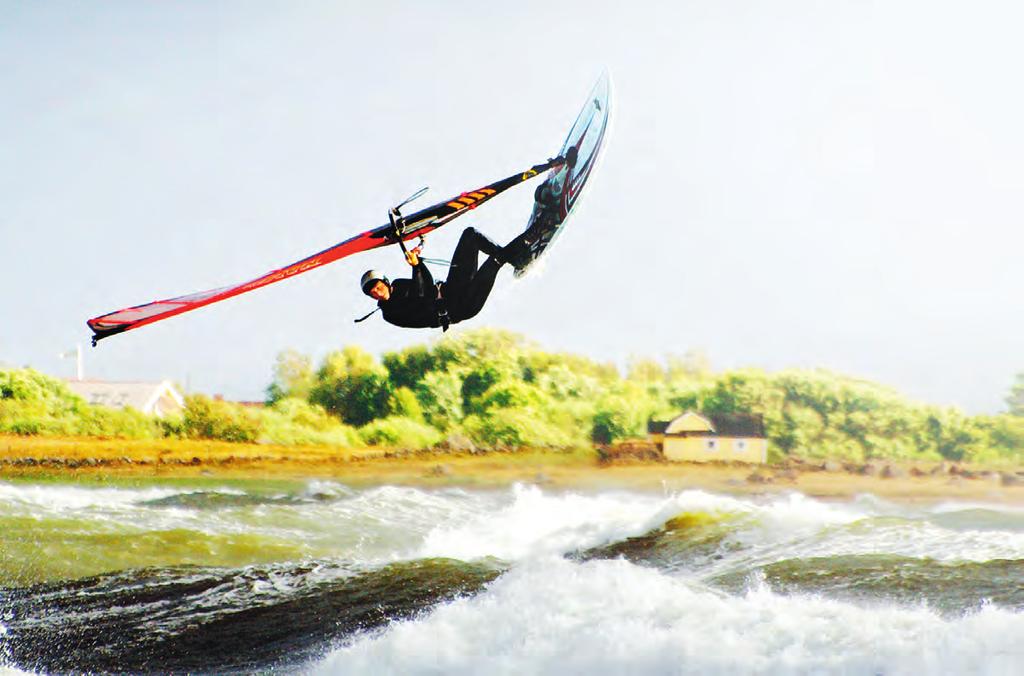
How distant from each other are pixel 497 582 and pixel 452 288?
5.33 ft

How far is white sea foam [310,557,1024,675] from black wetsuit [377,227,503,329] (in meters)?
1.42

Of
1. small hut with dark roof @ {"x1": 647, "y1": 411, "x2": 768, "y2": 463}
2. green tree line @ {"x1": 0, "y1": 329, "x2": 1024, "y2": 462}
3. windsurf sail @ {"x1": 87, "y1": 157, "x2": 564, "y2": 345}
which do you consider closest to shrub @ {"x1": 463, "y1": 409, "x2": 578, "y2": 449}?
green tree line @ {"x1": 0, "y1": 329, "x2": 1024, "y2": 462}

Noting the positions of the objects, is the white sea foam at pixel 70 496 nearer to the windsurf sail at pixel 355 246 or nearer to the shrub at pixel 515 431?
the shrub at pixel 515 431

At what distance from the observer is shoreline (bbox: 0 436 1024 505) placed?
16.0 feet

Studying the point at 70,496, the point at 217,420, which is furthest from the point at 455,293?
the point at 70,496

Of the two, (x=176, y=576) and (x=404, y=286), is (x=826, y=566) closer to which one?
(x=404, y=286)

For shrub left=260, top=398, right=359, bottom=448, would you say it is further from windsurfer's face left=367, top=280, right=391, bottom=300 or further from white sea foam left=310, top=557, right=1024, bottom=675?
windsurfer's face left=367, top=280, right=391, bottom=300

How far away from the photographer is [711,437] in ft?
16.6

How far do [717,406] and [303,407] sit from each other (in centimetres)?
204

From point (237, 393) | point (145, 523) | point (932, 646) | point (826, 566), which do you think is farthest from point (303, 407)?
point (932, 646)

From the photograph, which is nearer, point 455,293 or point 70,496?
point 455,293

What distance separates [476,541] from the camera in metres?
4.98

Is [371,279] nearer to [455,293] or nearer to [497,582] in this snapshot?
[455,293]

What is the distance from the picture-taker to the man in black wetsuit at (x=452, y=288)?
11.5ft
